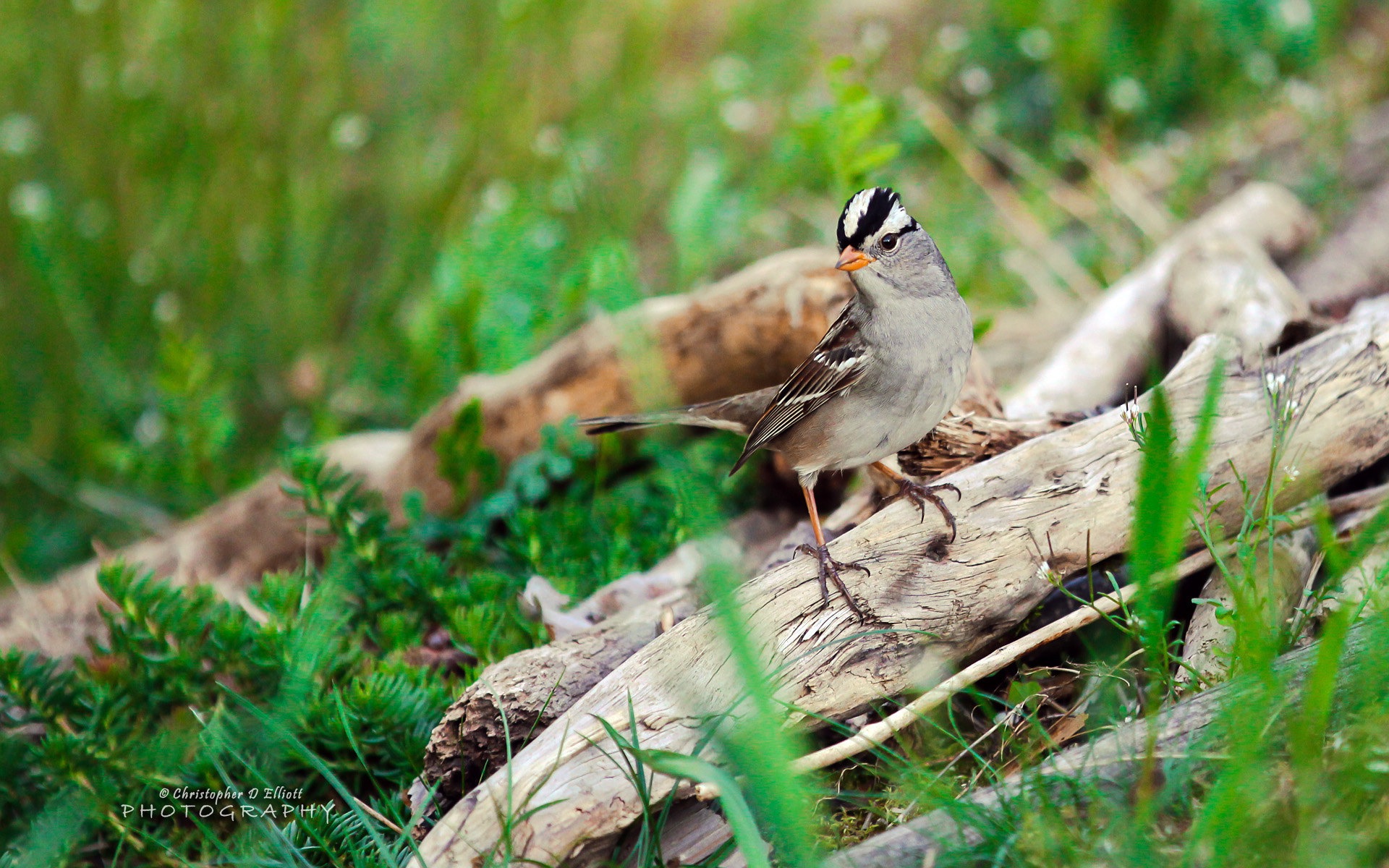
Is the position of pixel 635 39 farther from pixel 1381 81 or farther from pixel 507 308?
pixel 1381 81

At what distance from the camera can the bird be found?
2719 millimetres

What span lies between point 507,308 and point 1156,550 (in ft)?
12.3

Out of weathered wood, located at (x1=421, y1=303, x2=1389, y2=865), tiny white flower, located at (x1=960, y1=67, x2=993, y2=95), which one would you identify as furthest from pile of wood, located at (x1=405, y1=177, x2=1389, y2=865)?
tiny white flower, located at (x1=960, y1=67, x2=993, y2=95)

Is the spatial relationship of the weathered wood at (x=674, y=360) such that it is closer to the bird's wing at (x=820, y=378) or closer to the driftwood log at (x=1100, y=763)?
the bird's wing at (x=820, y=378)

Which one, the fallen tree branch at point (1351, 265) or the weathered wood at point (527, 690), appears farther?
the fallen tree branch at point (1351, 265)

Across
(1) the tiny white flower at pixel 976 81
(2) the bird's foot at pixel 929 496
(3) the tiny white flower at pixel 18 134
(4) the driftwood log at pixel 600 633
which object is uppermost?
(3) the tiny white flower at pixel 18 134

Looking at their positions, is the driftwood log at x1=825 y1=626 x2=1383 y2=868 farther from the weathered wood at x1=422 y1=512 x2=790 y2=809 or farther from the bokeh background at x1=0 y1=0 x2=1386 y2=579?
the bokeh background at x1=0 y1=0 x2=1386 y2=579

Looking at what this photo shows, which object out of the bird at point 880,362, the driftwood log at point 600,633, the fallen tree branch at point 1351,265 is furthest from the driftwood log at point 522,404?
the fallen tree branch at point 1351,265

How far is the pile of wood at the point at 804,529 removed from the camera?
2.35 meters

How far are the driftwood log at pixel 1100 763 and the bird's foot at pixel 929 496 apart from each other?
697 millimetres

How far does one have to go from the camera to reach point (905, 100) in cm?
669

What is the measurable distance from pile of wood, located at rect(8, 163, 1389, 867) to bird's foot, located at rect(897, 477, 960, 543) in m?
0.02

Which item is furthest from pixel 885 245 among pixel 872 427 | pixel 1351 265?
pixel 1351 265

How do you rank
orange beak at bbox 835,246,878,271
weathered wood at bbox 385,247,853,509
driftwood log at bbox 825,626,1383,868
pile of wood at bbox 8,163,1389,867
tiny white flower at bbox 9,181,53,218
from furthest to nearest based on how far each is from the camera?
1. tiny white flower at bbox 9,181,53,218
2. weathered wood at bbox 385,247,853,509
3. orange beak at bbox 835,246,878,271
4. pile of wood at bbox 8,163,1389,867
5. driftwood log at bbox 825,626,1383,868
